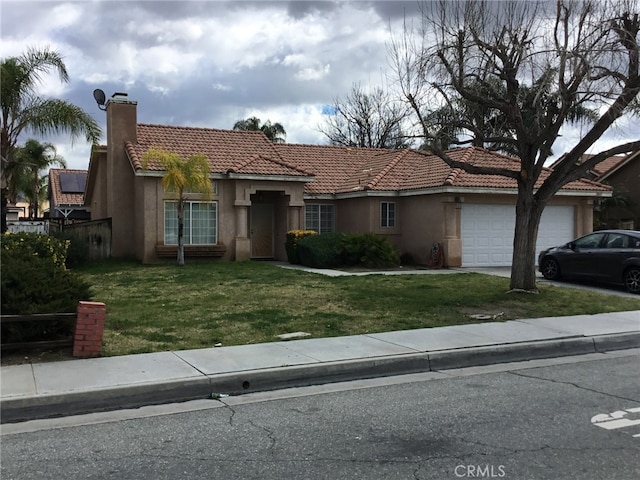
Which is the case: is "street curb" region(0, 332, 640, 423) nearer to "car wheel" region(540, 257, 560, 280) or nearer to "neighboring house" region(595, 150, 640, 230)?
"car wheel" region(540, 257, 560, 280)

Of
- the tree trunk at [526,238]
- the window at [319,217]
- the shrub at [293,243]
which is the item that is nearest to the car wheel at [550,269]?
the tree trunk at [526,238]

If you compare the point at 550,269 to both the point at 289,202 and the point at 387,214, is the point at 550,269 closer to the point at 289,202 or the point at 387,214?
the point at 387,214

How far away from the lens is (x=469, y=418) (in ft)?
19.7

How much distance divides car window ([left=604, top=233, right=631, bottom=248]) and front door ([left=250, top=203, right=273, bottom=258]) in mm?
12810

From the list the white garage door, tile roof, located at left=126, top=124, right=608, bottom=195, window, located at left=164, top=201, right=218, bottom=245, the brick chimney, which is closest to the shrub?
tile roof, located at left=126, top=124, right=608, bottom=195

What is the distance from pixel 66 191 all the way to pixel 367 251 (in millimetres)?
30709

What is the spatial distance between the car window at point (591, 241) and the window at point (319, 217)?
1053cm

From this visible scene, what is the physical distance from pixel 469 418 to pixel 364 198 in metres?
17.6

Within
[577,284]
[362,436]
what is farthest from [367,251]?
[362,436]

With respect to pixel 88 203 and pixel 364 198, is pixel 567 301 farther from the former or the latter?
pixel 88 203

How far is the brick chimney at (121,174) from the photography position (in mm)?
22625

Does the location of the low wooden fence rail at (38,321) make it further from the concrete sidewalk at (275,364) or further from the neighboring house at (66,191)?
the neighboring house at (66,191)

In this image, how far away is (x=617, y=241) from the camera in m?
15.8

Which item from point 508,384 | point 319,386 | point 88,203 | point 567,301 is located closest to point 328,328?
point 319,386
